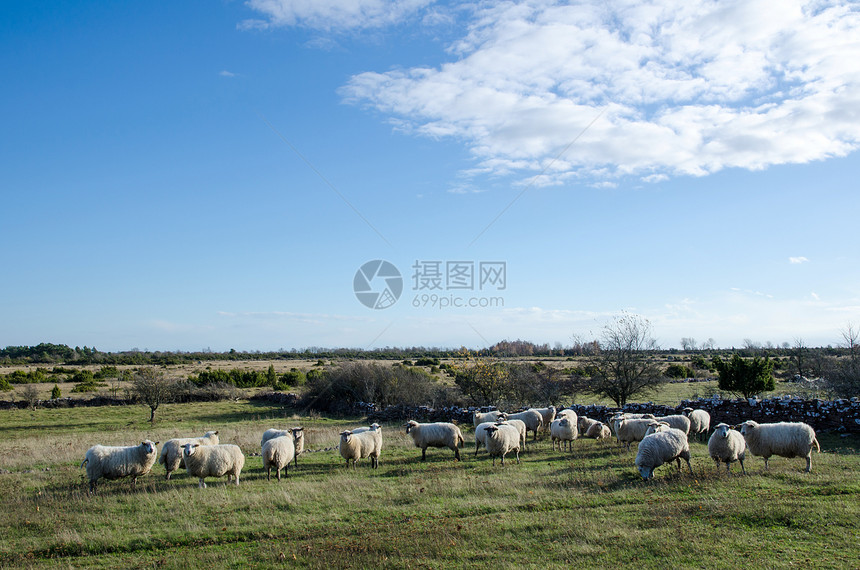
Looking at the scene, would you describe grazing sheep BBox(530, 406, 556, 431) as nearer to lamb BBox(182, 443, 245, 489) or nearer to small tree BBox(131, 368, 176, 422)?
lamb BBox(182, 443, 245, 489)

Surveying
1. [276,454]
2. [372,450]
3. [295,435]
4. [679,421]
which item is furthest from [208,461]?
[679,421]

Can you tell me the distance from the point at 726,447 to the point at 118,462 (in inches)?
700

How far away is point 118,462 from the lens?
614 inches

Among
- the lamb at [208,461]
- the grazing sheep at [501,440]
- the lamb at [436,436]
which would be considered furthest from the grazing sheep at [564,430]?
the lamb at [208,461]

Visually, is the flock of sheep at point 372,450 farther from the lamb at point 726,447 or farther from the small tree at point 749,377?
the small tree at point 749,377

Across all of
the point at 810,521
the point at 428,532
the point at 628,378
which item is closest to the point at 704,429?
the point at 628,378

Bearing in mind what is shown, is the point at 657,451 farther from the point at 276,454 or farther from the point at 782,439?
the point at 276,454

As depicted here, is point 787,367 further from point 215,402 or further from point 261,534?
point 261,534

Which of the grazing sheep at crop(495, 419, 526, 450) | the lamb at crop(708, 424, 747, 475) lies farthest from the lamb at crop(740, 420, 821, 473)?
the grazing sheep at crop(495, 419, 526, 450)

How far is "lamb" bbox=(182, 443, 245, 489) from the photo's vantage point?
50.1 feet

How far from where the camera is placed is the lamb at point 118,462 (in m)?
15.4

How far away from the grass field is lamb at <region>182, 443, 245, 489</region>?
0.49 m

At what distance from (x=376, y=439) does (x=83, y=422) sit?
29.1 metres

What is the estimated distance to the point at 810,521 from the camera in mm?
10633
